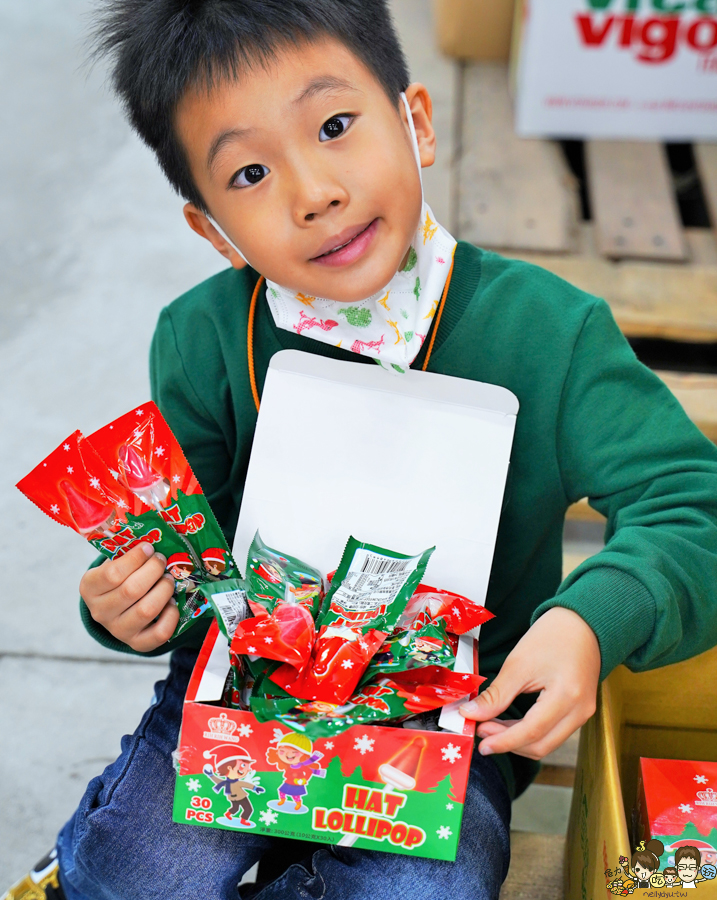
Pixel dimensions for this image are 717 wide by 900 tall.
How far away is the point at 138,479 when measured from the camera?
0.80m

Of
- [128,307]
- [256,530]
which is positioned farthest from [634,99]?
[256,530]

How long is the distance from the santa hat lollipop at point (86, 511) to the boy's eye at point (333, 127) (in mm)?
371

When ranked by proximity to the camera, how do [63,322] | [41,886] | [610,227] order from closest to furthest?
[41,886] → [610,227] → [63,322]

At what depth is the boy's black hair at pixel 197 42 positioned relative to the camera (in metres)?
0.82

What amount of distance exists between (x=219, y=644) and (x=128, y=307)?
1.55 metres

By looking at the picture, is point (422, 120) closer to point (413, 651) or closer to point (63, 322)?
point (413, 651)

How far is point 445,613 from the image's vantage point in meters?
0.77

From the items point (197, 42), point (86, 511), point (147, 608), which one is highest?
point (197, 42)

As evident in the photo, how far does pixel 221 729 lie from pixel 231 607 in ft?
0.33

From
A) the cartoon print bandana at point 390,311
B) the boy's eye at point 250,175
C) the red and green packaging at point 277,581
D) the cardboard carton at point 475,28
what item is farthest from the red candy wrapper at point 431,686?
the cardboard carton at point 475,28

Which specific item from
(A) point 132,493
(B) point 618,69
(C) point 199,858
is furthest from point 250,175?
(B) point 618,69

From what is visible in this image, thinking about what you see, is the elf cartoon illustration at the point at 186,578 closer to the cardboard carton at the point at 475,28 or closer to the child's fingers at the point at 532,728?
the child's fingers at the point at 532,728

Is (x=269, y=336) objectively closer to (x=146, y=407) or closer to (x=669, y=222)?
(x=146, y=407)

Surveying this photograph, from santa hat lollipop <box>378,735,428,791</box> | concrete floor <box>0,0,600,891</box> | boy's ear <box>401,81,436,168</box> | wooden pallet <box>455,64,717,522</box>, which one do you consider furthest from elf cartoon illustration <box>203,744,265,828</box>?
wooden pallet <box>455,64,717,522</box>
